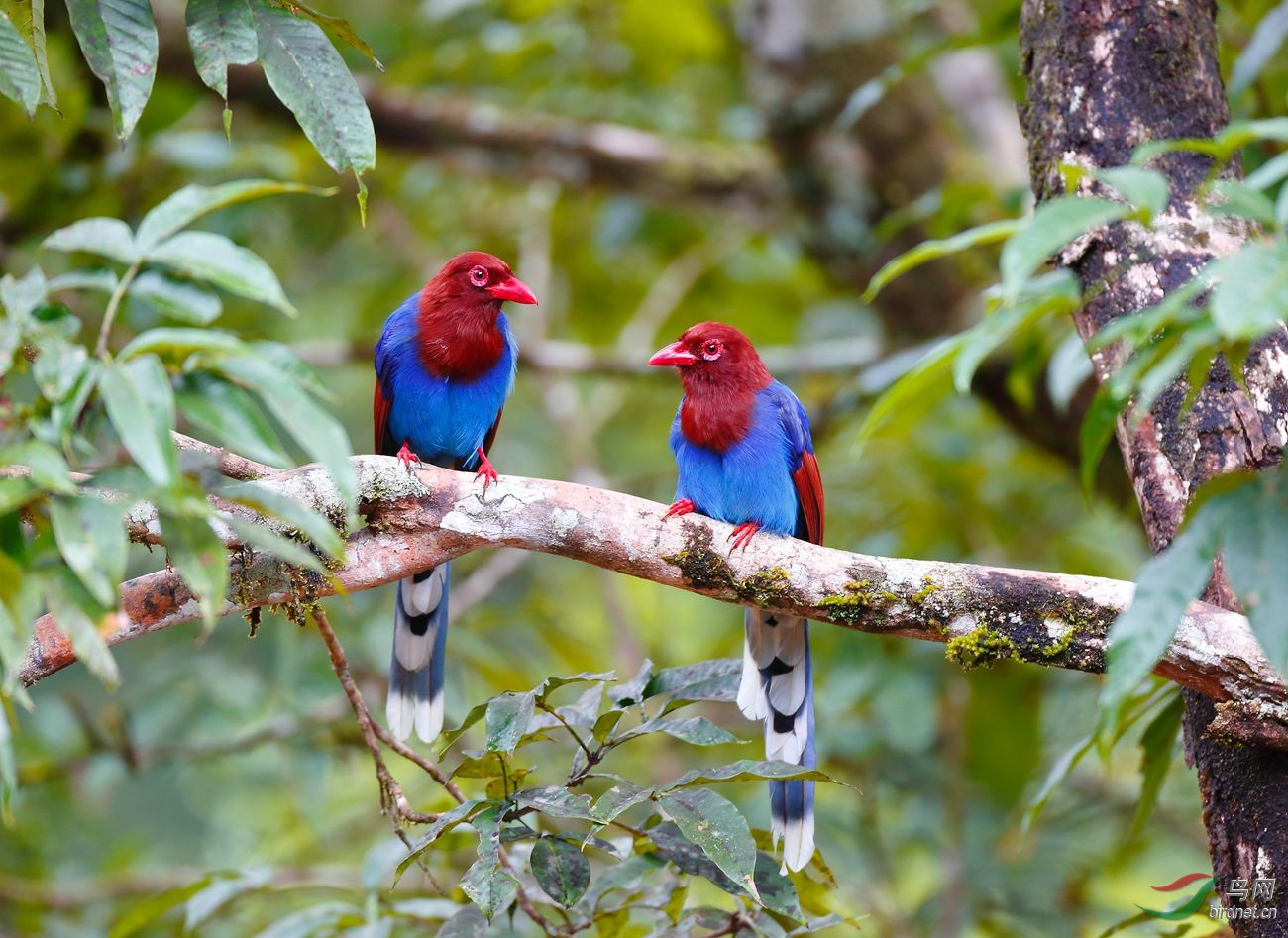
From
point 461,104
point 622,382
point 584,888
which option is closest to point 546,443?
point 622,382

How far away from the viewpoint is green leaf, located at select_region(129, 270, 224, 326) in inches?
75.4

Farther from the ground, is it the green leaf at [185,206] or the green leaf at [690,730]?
the green leaf at [185,206]

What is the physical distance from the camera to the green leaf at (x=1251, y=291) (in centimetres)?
143

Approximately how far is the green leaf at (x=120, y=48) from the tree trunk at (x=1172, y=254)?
2139 millimetres

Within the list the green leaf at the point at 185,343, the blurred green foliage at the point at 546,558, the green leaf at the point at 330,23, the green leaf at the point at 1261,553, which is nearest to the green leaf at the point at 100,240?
the green leaf at the point at 185,343

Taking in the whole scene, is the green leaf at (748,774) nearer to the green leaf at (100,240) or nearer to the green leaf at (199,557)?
the green leaf at (199,557)

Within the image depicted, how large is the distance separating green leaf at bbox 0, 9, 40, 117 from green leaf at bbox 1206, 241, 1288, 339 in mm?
2041

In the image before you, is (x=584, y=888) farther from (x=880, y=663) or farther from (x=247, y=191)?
(x=880, y=663)

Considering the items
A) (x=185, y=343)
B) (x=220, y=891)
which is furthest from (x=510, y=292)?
(x=185, y=343)

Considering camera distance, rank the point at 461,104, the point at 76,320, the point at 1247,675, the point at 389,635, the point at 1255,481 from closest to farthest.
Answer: the point at 1255,481 → the point at 76,320 → the point at 1247,675 → the point at 389,635 → the point at 461,104

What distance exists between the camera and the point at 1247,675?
258 cm

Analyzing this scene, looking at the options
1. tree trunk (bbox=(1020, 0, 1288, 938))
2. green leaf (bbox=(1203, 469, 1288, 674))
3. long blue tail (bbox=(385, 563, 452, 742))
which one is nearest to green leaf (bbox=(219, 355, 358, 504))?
green leaf (bbox=(1203, 469, 1288, 674))

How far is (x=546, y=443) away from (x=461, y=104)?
246 centimetres

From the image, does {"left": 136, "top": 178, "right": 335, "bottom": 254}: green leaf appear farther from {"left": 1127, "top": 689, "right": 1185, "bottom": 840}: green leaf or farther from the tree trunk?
{"left": 1127, "top": 689, "right": 1185, "bottom": 840}: green leaf
